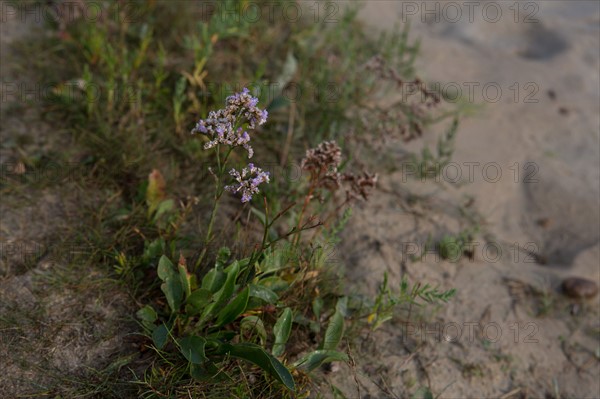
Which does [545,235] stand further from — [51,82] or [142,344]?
[51,82]

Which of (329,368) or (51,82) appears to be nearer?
(329,368)

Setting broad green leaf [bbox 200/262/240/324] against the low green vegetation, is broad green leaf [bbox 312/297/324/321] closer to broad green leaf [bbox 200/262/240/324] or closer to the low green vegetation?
the low green vegetation

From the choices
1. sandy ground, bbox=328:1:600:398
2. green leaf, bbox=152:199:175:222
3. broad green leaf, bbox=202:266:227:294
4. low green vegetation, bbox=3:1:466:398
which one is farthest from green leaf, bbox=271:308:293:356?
green leaf, bbox=152:199:175:222

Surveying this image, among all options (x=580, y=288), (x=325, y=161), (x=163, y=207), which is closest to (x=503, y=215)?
(x=580, y=288)

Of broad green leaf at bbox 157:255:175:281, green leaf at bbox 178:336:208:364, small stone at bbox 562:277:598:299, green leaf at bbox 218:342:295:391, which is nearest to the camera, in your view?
green leaf at bbox 218:342:295:391

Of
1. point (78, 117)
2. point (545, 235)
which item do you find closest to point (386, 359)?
point (545, 235)

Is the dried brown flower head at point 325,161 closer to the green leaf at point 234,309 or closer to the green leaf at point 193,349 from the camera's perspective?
the green leaf at point 234,309
